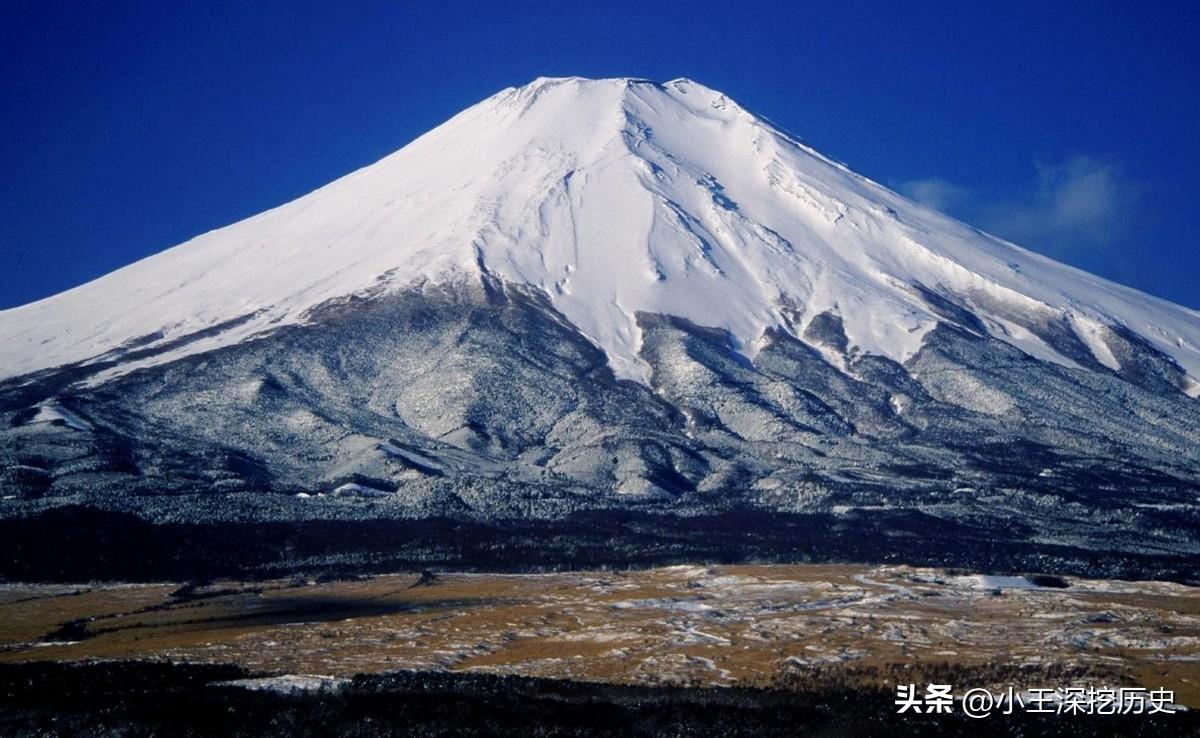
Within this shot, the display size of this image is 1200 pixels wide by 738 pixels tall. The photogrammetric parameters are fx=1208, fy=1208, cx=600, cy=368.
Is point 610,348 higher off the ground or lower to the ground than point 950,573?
higher

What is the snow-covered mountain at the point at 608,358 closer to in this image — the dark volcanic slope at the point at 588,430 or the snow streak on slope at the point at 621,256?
the dark volcanic slope at the point at 588,430

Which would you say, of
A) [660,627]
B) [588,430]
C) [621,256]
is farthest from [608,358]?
[660,627]

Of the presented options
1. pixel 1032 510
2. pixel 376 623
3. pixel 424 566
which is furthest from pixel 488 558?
pixel 1032 510

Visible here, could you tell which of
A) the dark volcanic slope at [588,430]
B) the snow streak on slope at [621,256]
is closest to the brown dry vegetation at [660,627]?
the dark volcanic slope at [588,430]

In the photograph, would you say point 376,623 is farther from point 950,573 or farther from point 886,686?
point 950,573

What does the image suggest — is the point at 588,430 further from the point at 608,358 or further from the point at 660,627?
the point at 660,627

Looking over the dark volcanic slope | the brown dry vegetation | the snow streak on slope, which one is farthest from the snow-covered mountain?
the brown dry vegetation
